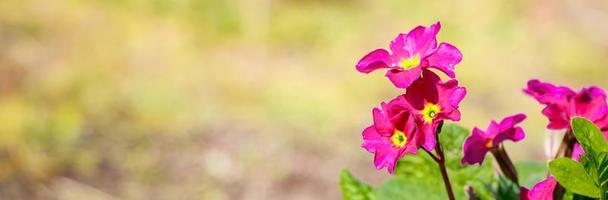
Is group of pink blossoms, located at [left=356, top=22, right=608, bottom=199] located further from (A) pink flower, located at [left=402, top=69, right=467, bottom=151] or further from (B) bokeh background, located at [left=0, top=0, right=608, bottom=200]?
(B) bokeh background, located at [left=0, top=0, right=608, bottom=200]

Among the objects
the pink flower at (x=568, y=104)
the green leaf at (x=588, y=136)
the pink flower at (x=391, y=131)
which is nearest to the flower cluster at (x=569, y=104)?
the pink flower at (x=568, y=104)

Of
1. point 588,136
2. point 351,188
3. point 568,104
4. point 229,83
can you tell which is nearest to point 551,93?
point 568,104

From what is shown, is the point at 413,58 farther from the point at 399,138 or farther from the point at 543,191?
the point at 543,191

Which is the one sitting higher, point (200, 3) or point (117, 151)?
point (200, 3)

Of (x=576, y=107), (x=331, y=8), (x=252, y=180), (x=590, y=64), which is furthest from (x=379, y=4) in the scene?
(x=576, y=107)

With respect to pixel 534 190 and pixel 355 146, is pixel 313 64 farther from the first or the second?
pixel 534 190

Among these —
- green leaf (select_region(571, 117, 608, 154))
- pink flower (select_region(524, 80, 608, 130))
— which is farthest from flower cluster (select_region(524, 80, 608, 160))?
green leaf (select_region(571, 117, 608, 154))

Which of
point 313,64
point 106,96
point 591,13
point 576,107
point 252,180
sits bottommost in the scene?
point 576,107

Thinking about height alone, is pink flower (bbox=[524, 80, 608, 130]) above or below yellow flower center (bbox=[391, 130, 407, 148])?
above
